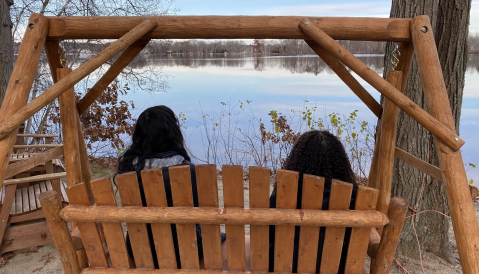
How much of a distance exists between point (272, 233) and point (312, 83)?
13.5 meters

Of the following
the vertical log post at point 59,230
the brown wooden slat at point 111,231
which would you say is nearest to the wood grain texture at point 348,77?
the brown wooden slat at point 111,231

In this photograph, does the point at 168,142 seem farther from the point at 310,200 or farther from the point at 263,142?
the point at 263,142

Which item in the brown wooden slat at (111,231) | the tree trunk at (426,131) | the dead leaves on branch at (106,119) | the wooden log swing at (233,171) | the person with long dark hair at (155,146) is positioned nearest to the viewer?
the wooden log swing at (233,171)

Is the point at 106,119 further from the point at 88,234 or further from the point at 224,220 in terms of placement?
the point at 224,220

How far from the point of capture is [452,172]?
1383 millimetres

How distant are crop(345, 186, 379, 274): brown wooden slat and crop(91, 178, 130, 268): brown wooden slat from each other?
1121 mm

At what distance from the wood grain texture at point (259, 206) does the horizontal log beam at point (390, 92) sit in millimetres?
660

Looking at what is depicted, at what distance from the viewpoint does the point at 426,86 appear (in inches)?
61.1

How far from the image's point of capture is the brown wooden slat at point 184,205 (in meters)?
1.48

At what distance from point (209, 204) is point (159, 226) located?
29 cm

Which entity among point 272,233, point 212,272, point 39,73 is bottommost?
point 212,272

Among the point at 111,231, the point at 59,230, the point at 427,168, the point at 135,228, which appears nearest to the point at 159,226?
the point at 135,228

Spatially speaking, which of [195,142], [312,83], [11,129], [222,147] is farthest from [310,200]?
[312,83]

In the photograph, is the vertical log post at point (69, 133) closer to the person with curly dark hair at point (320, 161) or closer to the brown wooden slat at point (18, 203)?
the person with curly dark hair at point (320, 161)
